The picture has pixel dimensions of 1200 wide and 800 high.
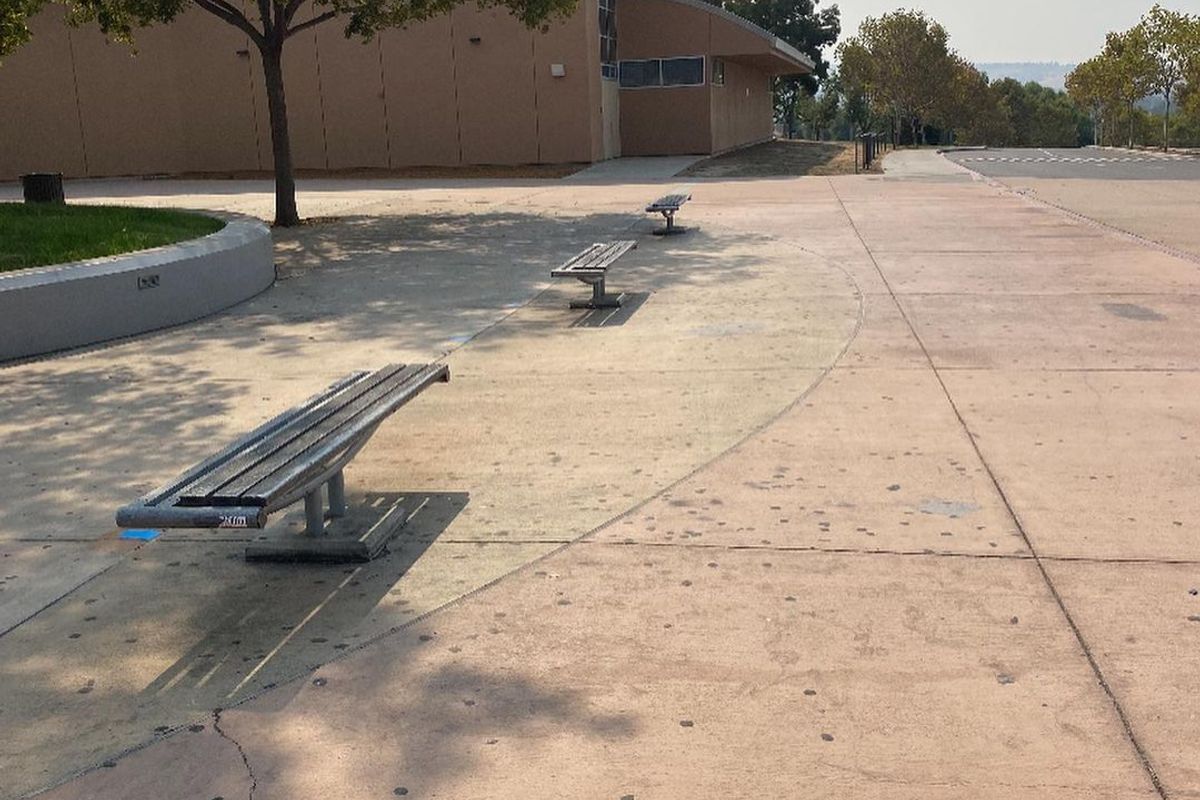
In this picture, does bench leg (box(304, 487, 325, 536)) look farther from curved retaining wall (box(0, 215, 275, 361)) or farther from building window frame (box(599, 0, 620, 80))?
building window frame (box(599, 0, 620, 80))

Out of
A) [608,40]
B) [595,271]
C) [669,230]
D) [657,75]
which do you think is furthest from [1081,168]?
[595,271]

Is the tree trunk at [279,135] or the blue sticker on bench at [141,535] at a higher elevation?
the tree trunk at [279,135]

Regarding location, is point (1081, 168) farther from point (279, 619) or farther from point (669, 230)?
point (279, 619)

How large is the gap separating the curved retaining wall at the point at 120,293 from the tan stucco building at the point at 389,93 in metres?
22.7

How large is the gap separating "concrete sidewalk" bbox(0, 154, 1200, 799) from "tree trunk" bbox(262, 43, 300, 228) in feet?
30.7

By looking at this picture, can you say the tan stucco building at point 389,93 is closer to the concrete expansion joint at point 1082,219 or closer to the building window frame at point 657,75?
the building window frame at point 657,75

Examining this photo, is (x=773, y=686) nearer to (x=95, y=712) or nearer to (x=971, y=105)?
(x=95, y=712)

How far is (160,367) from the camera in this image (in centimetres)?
856

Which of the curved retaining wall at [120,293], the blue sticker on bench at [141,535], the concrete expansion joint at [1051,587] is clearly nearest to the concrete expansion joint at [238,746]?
the blue sticker on bench at [141,535]

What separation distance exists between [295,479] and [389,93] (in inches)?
1252

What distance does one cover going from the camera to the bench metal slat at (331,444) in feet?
13.1

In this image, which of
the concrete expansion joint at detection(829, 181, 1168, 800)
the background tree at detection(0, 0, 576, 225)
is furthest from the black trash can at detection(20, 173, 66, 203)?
the concrete expansion joint at detection(829, 181, 1168, 800)

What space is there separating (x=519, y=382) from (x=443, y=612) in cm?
364

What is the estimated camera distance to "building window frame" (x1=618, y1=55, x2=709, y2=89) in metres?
36.0
